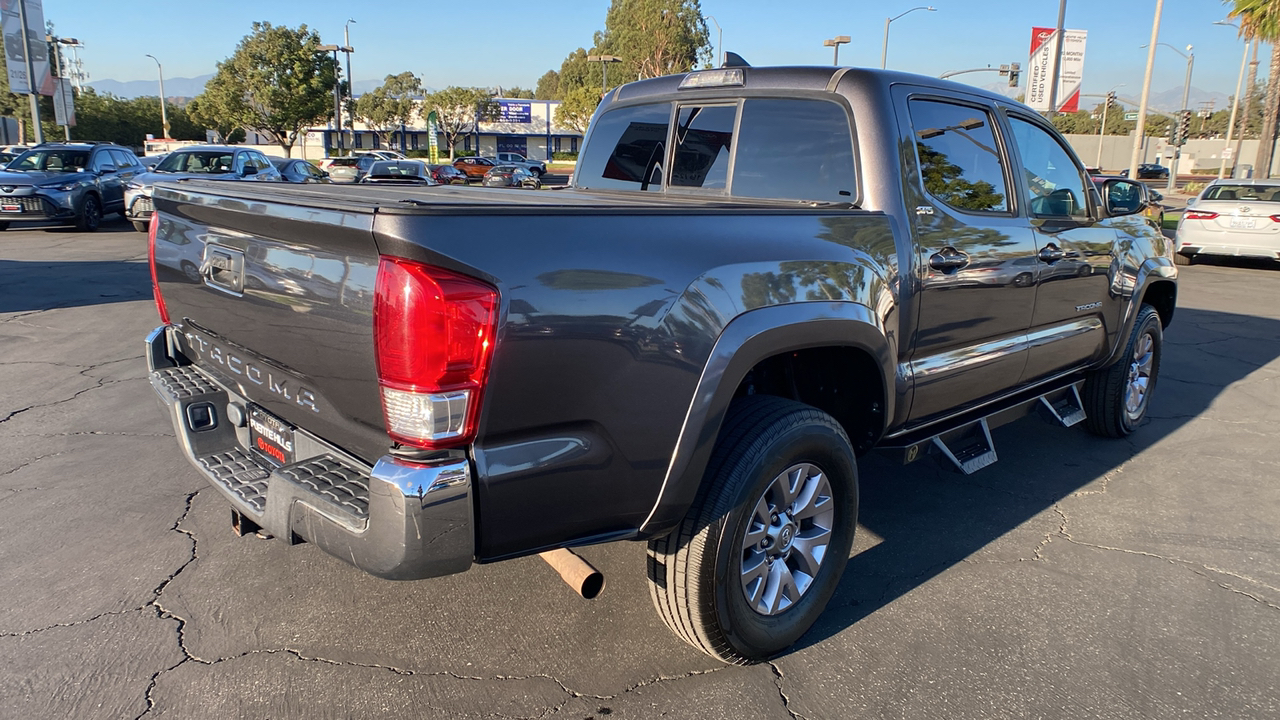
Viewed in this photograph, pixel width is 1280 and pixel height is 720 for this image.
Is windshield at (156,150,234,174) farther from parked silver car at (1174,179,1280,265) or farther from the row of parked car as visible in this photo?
parked silver car at (1174,179,1280,265)

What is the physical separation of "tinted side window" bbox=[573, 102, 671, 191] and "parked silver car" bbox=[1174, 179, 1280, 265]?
14061 mm

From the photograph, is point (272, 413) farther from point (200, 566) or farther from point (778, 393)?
point (778, 393)

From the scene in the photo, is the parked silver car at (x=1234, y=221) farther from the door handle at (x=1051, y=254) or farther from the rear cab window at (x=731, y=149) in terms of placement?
the rear cab window at (x=731, y=149)

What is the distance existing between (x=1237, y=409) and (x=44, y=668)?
7.25 m

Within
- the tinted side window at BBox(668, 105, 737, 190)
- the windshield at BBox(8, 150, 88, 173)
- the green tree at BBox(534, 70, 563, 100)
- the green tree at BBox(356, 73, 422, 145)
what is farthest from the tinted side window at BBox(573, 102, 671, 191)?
the green tree at BBox(534, 70, 563, 100)

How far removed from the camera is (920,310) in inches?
127

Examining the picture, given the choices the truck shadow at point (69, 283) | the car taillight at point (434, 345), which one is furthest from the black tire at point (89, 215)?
the car taillight at point (434, 345)

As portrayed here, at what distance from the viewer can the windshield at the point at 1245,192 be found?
1429 centimetres

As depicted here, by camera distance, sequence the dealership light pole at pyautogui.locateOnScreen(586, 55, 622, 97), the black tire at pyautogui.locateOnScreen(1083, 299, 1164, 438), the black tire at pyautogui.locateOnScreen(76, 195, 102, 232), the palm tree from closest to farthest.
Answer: the black tire at pyautogui.locateOnScreen(1083, 299, 1164, 438) → the black tire at pyautogui.locateOnScreen(76, 195, 102, 232) → the palm tree → the dealership light pole at pyautogui.locateOnScreen(586, 55, 622, 97)

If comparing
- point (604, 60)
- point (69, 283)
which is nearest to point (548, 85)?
point (604, 60)

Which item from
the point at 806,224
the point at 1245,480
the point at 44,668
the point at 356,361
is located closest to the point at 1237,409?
the point at 1245,480

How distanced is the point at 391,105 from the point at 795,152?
239ft

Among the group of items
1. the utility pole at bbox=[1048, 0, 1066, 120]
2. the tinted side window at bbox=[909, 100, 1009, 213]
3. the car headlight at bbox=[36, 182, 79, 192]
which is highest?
the utility pole at bbox=[1048, 0, 1066, 120]

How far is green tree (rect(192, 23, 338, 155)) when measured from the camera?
44.2 m
